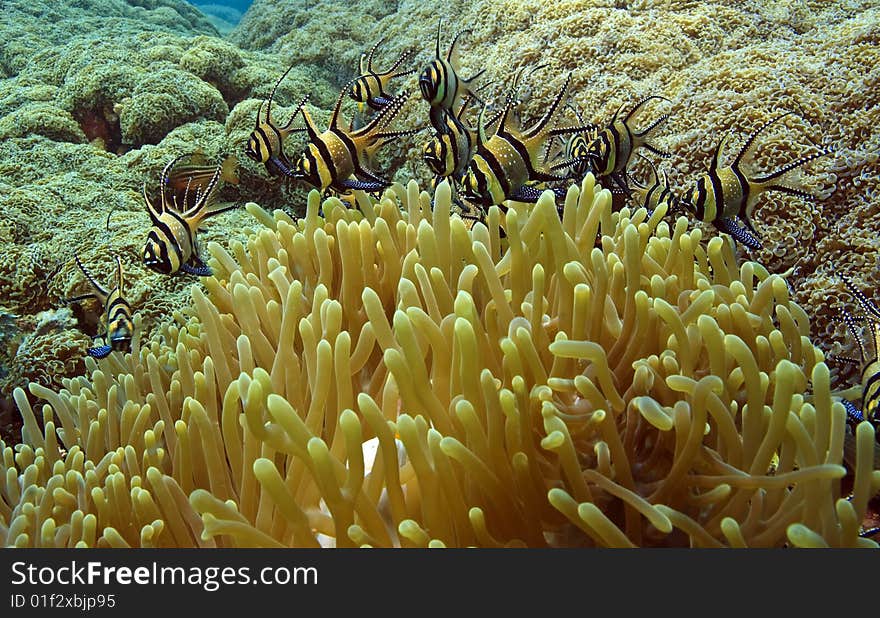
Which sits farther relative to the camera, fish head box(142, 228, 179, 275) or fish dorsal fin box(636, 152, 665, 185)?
fish dorsal fin box(636, 152, 665, 185)

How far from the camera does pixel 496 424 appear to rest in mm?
1175

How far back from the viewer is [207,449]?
4.56 ft

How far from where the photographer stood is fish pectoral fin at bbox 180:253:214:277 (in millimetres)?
2385

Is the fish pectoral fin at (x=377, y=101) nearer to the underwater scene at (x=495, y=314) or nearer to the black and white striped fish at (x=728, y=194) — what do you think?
the underwater scene at (x=495, y=314)

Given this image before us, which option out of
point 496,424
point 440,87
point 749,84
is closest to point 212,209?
point 440,87

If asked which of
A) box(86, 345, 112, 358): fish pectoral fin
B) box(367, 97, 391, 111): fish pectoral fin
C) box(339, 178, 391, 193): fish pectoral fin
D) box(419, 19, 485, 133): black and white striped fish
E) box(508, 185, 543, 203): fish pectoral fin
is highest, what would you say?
box(419, 19, 485, 133): black and white striped fish

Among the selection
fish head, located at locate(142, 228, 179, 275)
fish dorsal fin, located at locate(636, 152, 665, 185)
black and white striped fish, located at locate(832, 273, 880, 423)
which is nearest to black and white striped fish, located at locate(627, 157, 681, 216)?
fish dorsal fin, located at locate(636, 152, 665, 185)

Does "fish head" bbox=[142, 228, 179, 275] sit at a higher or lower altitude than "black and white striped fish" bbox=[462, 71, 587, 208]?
lower

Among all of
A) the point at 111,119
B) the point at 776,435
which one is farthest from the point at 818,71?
the point at 111,119

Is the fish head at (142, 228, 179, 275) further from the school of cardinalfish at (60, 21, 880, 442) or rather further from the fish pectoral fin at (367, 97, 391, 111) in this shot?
the fish pectoral fin at (367, 97, 391, 111)

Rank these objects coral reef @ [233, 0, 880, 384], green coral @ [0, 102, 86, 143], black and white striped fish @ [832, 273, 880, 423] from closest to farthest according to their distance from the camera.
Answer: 1. black and white striped fish @ [832, 273, 880, 423]
2. coral reef @ [233, 0, 880, 384]
3. green coral @ [0, 102, 86, 143]

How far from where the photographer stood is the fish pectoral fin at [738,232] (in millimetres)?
2297

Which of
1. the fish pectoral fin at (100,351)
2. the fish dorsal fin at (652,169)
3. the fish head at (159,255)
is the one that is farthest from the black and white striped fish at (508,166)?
the fish pectoral fin at (100,351)

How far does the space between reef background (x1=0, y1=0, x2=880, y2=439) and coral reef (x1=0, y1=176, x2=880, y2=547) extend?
1270 millimetres
